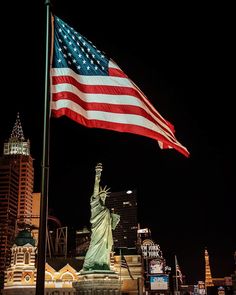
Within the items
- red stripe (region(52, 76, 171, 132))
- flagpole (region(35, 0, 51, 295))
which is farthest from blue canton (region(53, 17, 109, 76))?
flagpole (region(35, 0, 51, 295))

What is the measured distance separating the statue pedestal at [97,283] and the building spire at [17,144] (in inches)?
5735

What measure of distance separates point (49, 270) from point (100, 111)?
59406mm

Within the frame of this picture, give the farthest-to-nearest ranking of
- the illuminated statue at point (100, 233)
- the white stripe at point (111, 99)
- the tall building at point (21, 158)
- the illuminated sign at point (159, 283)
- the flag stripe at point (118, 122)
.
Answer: the tall building at point (21, 158) → the illuminated sign at point (159, 283) → the illuminated statue at point (100, 233) → the white stripe at point (111, 99) → the flag stripe at point (118, 122)

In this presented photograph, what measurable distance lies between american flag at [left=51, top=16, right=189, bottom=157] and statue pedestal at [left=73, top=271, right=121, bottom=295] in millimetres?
31171

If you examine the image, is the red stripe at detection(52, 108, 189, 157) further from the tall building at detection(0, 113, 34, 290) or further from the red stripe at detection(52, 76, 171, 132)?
the tall building at detection(0, 113, 34, 290)

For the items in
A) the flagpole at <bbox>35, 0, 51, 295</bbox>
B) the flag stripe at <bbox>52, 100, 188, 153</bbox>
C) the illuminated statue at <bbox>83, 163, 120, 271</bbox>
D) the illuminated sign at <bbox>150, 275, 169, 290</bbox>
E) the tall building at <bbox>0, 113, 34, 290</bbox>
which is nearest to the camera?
the flagpole at <bbox>35, 0, 51, 295</bbox>

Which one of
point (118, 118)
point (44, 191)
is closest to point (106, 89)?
point (118, 118)

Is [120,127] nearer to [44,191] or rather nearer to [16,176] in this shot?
[44,191]

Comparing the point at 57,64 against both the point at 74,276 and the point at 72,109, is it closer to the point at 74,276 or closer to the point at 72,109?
the point at 72,109

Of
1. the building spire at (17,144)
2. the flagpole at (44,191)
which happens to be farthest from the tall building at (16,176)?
the flagpole at (44,191)

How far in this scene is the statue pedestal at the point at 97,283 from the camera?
40.5 m

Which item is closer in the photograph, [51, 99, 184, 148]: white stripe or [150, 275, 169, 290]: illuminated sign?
[51, 99, 184, 148]: white stripe

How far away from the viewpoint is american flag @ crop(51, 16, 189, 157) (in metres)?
10.4

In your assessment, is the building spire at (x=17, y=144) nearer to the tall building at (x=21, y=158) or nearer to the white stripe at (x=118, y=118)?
the tall building at (x=21, y=158)
